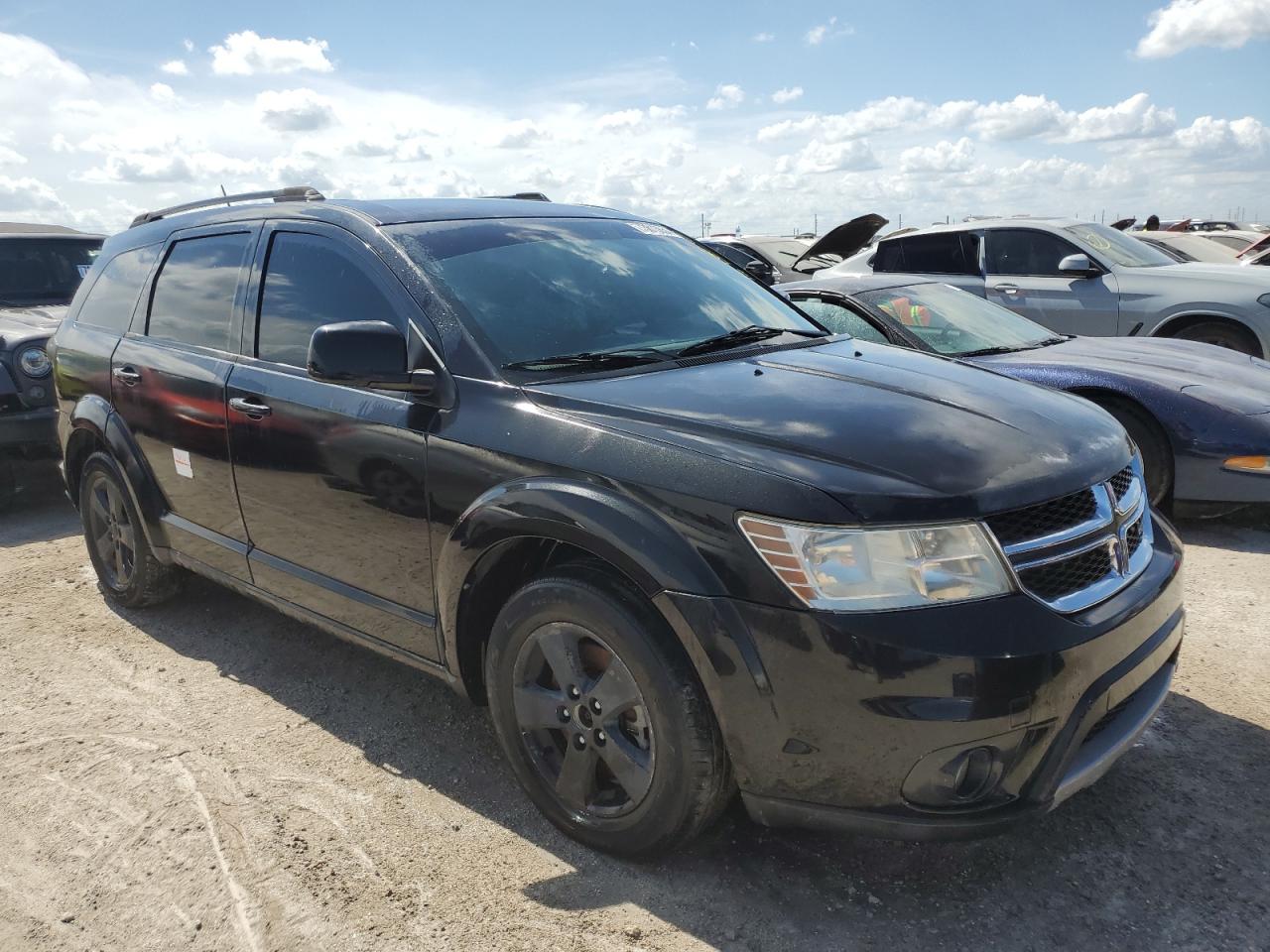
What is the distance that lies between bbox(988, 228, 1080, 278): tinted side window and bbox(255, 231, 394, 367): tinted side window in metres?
6.78

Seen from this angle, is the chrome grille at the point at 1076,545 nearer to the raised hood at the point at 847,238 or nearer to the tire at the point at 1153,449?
the tire at the point at 1153,449

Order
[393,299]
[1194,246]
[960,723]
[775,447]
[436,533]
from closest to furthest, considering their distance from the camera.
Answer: [960,723] → [775,447] → [436,533] → [393,299] → [1194,246]

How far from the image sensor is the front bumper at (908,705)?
215cm

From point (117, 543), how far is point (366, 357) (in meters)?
2.58

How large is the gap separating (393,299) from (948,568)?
185 centimetres

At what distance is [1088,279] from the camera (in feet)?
27.3

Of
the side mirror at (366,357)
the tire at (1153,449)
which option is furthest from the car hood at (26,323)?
the tire at (1153,449)

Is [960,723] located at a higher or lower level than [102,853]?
higher

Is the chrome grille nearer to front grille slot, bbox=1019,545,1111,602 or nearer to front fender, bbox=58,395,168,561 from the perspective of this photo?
front grille slot, bbox=1019,545,1111,602

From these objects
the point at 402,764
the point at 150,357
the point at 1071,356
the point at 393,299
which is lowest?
the point at 402,764

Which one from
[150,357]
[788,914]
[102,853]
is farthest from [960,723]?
[150,357]

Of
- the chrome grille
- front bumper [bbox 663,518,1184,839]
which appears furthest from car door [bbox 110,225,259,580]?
the chrome grille

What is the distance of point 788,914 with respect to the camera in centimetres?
248

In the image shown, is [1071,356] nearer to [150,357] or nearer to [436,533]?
[436,533]
